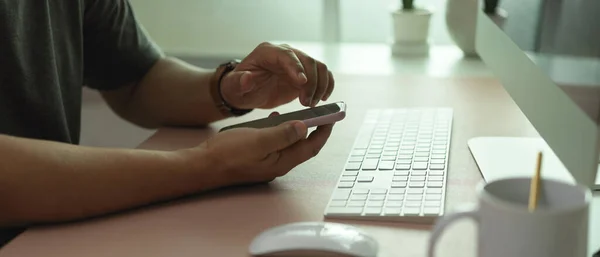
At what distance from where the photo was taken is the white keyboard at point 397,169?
81 cm

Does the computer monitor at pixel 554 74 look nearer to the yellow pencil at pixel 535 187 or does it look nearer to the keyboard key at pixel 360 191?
the yellow pencil at pixel 535 187

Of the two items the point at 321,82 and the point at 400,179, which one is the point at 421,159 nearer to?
the point at 400,179

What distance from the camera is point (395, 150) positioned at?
1011mm

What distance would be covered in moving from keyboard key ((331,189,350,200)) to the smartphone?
0.28 feet

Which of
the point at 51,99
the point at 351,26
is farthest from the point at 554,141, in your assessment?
the point at 351,26

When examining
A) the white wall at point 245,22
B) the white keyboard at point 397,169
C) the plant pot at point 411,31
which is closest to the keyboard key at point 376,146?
the white keyboard at point 397,169

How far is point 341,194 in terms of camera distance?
2.84 ft

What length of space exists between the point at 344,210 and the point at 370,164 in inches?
6.1

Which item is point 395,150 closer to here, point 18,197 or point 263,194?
point 263,194

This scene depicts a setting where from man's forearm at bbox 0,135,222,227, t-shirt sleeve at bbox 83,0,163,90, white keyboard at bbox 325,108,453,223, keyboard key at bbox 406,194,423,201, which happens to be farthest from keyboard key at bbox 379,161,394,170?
t-shirt sleeve at bbox 83,0,163,90

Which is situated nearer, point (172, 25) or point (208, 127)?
point (208, 127)

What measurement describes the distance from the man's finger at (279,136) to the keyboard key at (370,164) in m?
0.11

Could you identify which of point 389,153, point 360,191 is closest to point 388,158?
point 389,153

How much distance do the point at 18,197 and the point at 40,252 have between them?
66mm
